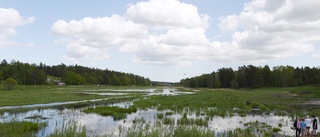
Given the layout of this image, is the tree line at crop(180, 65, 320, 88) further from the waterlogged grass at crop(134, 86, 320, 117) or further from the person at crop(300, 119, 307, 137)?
the person at crop(300, 119, 307, 137)

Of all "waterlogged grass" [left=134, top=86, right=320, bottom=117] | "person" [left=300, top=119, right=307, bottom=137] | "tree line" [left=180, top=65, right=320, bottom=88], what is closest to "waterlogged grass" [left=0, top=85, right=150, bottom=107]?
"waterlogged grass" [left=134, top=86, right=320, bottom=117]

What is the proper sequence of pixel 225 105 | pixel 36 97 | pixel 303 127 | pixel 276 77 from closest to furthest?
pixel 303 127 < pixel 225 105 < pixel 36 97 < pixel 276 77

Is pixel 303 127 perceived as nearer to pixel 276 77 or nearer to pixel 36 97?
pixel 36 97

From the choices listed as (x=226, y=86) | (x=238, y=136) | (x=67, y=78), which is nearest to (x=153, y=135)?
(x=238, y=136)

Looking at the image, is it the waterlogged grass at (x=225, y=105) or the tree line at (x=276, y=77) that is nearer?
the waterlogged grass at (x=225, y=105)

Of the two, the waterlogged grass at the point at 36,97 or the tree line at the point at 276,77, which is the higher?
the tree line at the point at 276,77

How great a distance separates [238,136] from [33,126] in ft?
62.3

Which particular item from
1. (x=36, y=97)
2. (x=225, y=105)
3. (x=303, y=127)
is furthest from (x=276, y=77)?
(x=303, y=127)

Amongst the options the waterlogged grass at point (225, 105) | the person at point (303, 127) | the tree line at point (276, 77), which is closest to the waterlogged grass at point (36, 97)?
the waterlogged grass at point (225, 105)

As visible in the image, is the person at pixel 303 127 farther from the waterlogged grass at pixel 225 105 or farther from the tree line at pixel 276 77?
the tree line at pixel 276 77

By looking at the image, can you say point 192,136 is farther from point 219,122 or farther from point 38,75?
point 38,75

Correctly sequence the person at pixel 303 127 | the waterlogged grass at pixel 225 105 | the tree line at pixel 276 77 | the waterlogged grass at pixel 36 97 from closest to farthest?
the person at pixel 303 127 → the waterlogged grass at pixel 225 105 → the waterlogged grass at pixel 36 97 → the tree line at pixel 276 77

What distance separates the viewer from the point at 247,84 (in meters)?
151

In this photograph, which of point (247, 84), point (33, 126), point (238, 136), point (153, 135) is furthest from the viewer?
point (247, 84)
